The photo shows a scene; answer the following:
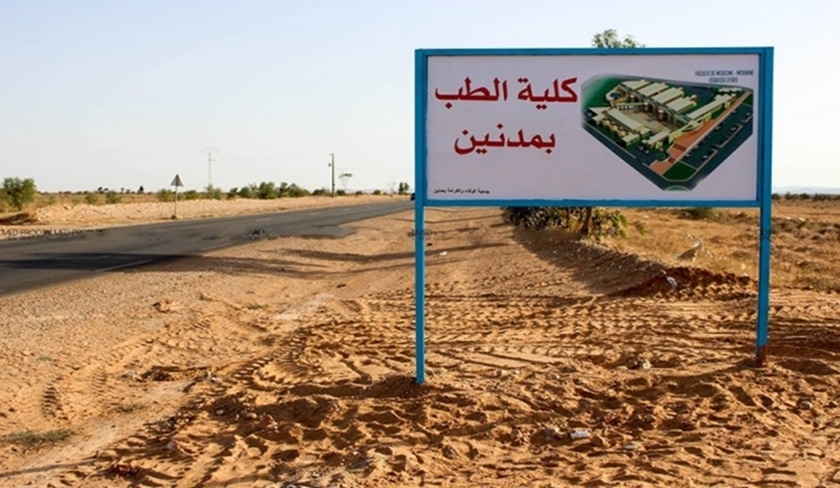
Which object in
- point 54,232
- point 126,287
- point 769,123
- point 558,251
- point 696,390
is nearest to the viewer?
point 696,390

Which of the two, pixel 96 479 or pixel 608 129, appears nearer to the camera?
pixel 96 479

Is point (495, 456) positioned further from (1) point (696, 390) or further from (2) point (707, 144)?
(2) point (707, 144)

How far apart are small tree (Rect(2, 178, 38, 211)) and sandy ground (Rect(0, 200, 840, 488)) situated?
3937 cm

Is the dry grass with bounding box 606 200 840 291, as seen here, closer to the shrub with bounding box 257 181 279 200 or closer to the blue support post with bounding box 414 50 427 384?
the blue support post with bounding box 414 50 427 384

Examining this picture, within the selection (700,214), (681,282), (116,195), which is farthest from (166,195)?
(681,282)

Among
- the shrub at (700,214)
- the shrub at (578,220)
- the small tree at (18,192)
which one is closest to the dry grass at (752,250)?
the shrub at (578,220)

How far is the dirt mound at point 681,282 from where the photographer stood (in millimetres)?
12648

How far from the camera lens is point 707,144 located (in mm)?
7406

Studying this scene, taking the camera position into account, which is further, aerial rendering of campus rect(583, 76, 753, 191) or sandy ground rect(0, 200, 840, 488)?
aerial rendering of campus rect(583, 76, 753, 191)

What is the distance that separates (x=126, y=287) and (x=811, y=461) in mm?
12826

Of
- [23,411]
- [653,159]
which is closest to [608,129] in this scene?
[653,159]

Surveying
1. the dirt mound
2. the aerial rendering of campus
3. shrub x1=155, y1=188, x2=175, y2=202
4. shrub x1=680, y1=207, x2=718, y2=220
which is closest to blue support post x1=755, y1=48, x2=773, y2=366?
the aerial rendering of campus

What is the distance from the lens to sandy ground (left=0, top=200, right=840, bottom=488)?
18.0ft

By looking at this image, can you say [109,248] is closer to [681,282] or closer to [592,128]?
[681,282]
